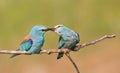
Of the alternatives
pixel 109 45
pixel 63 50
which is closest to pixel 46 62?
pixel 109 45

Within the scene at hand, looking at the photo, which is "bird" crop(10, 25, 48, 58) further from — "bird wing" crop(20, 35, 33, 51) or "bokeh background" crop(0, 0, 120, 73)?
"bokeh background" crop(0, 0, 120, 73)

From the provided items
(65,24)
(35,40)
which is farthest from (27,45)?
(65,24)

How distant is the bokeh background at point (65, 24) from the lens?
2084 mm

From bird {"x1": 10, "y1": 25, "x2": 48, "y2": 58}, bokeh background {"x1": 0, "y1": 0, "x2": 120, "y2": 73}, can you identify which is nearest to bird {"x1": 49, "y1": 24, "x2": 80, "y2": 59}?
bird {"x1": 10, "y1": 25, "x2": 48, "y2": 58}

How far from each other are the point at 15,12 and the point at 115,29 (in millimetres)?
404

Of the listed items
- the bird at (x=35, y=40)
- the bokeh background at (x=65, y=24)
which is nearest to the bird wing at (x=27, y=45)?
the bird at (x=35, y=40)

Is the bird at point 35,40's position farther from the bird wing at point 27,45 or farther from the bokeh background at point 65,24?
the bokeh background at point 65,24

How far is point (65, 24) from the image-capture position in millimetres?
2166

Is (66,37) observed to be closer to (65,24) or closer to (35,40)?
(35,40)

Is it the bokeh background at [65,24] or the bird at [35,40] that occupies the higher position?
the bird at [35,40]

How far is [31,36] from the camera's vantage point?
0.92m

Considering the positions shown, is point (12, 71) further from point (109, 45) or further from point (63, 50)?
point (63, 50)

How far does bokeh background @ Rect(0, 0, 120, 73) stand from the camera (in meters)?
2.08

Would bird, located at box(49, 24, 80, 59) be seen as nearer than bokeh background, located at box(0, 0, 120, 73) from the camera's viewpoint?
Yes
